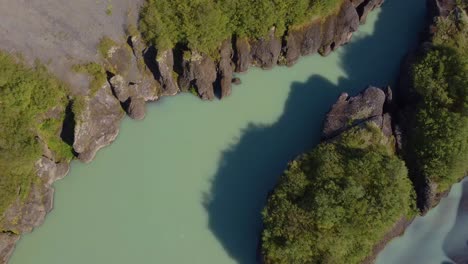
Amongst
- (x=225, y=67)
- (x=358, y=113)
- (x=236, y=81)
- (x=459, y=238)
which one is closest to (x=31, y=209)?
(x=225, y=67)

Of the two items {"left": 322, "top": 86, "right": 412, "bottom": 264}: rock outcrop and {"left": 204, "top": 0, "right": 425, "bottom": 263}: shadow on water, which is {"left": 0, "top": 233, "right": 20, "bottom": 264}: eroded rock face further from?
{"left": 322, "top": 86, "right": 412, "bottom": 264}: rock outcrop

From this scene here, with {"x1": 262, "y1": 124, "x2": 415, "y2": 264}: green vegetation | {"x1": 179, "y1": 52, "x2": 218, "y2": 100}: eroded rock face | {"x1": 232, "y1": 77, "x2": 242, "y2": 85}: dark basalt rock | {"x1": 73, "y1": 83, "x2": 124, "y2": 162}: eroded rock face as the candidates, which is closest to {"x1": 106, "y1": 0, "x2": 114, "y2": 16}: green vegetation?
{"x1": 73, "y1": 83, "x2": 124, "y2": 162}: eroded rock face

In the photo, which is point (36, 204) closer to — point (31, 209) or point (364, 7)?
point (31, 209)

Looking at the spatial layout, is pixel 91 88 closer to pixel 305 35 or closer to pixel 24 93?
pixel 24 93

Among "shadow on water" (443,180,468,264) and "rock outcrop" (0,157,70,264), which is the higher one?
"shadow on water" (443,180,468,264)

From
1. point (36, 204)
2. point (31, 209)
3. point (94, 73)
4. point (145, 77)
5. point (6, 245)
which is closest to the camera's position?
point (6, 245)

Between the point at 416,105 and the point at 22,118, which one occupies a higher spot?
the point at 416,105
